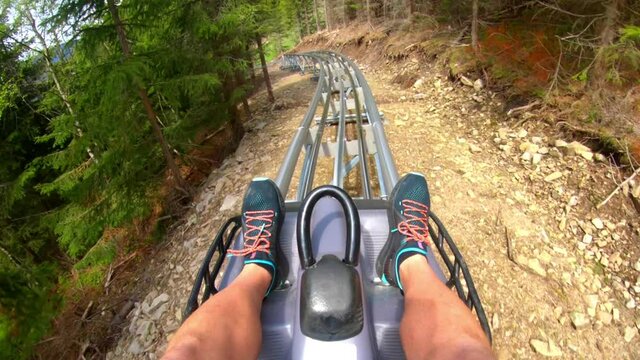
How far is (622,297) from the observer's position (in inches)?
132

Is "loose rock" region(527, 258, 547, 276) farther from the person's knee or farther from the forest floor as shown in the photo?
the person's knee

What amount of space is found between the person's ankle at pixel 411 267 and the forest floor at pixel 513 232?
1.77 m

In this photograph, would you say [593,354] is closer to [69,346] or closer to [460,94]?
[460,94]

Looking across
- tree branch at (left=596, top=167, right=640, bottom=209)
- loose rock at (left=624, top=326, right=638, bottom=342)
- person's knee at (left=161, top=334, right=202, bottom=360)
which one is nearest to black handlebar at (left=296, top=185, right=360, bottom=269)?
person's knee at (left=161, top=334, right=202, bottom=360)

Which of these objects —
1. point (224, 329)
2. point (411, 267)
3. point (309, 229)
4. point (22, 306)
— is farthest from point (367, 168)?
point (22, 306)

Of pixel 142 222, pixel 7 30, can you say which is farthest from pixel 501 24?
pixel 7 30

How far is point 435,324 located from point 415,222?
2.31 ft

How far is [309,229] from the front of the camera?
1742mm

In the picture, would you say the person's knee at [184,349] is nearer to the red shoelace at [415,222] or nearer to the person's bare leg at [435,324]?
the person's bare leg at [435,324]

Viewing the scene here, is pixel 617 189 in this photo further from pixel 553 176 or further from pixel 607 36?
pixel 607 36

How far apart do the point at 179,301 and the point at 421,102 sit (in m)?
6.24

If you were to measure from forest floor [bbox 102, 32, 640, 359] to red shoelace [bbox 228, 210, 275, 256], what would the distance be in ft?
8.07

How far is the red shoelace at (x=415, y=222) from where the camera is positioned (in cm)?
205

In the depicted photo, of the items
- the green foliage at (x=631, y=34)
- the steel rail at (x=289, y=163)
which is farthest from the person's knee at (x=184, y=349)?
the green foliage at (x=631, y=34)
